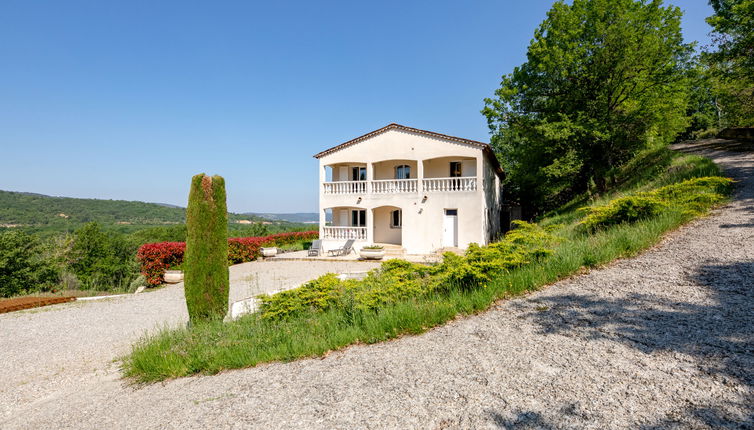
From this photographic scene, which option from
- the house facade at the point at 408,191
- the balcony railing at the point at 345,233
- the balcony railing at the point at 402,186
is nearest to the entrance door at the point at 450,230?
the house facade at the point at 408,191

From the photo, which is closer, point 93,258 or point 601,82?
point 601,82

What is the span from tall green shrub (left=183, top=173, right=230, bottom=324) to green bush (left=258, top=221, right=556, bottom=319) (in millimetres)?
1552

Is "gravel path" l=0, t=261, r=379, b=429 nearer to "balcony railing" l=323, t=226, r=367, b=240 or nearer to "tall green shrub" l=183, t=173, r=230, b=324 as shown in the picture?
"tall green shrub" l=183, t=173, r=230, b=324

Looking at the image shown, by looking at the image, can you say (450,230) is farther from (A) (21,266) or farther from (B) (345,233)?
(A) (21,266)

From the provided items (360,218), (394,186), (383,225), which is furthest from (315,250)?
(394,186)

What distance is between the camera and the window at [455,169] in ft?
67.8

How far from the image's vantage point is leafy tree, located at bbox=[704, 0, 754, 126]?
12.9 metres

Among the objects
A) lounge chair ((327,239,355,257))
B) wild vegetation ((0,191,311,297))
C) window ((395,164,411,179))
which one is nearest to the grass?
wild vegetation ((0,191,311,297))

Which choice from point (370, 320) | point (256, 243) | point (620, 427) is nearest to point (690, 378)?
point (620, 427)

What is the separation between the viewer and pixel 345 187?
20875mm

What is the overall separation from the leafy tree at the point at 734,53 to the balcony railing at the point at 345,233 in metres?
18.3

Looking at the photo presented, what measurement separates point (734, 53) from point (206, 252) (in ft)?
71.2

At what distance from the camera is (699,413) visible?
2.35 metres

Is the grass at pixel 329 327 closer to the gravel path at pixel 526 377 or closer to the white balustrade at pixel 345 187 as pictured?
the gravel path at pixel 526 377
